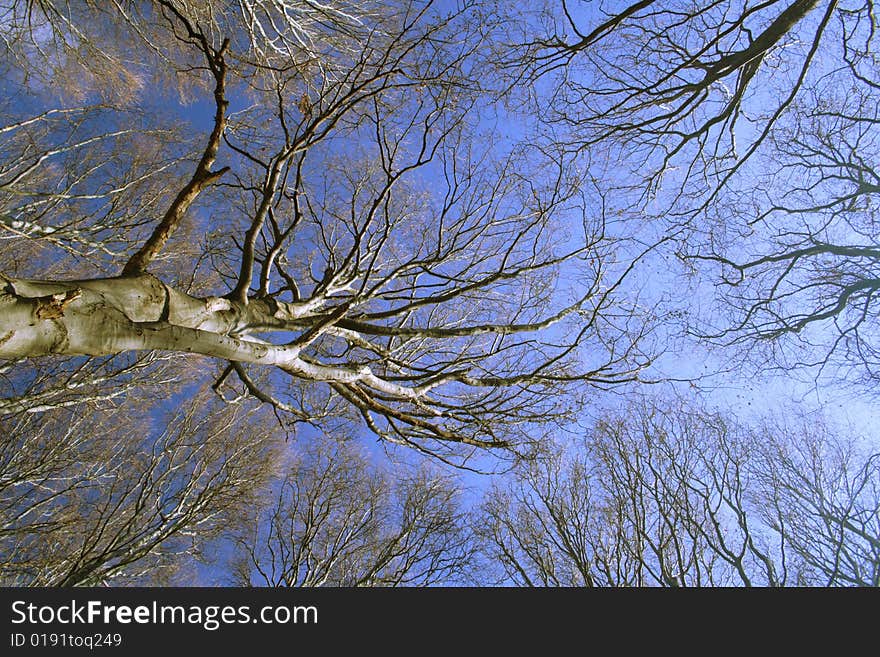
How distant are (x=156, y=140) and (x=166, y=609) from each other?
672 centimetres

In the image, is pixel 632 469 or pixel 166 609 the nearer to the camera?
pixel 166 609

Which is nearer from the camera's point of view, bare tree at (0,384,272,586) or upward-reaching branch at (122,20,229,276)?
upward-reaching branch at (122,20,229,276)

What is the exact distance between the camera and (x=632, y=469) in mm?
7555

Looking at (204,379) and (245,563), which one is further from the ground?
(204,379)

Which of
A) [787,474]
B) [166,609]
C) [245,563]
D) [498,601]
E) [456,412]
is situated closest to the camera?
[166,609]

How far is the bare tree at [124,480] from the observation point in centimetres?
646

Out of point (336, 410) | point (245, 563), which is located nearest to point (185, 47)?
point (336, 410)

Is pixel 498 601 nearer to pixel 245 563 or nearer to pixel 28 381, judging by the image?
pixel 245 563

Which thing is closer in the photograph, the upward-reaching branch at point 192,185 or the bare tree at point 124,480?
the upward-reaching branch at point 192,185

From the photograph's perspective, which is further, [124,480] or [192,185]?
[124,480]

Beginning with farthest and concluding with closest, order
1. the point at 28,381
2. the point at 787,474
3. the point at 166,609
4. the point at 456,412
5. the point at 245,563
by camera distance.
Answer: the point at 245,563 < the point at 787,474 < the point at 28,381 < the point at 456,412 < the point at 166,609

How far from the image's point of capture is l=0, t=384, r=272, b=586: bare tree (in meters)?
6.46

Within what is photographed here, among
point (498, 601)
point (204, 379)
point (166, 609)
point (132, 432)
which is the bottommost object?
point (498, 601)

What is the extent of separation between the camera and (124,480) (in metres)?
7.38
